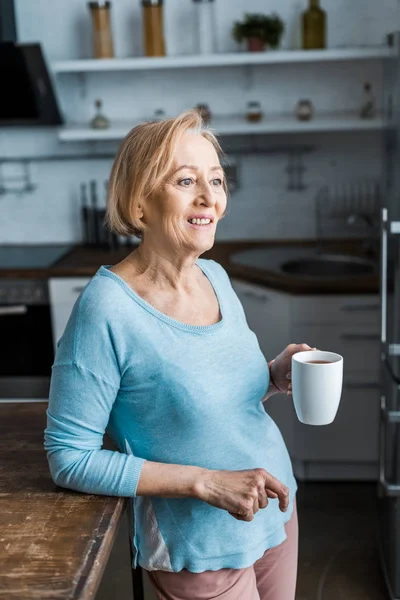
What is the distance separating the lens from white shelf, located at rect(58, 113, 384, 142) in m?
3.20

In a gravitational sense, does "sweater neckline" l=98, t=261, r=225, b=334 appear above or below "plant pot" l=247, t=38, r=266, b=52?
below

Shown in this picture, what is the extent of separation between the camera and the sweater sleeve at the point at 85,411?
3.70 ft

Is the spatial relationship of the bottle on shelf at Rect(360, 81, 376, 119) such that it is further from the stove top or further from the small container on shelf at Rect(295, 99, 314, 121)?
the stove top

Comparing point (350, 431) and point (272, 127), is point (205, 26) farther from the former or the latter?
point (350, 431)

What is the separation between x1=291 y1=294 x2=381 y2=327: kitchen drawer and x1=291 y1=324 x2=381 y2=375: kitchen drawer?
3 centimetres

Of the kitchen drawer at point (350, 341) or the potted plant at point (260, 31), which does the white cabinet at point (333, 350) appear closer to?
the kitchen drawer at point (350, 341)

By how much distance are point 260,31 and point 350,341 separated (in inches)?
54.0

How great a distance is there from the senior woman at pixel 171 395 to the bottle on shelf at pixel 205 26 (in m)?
2.20

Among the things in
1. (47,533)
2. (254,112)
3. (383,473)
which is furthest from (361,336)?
(47,533)

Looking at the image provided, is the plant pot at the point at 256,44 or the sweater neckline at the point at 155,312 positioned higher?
the plant pot at the point at 256,44

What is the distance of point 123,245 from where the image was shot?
360 centimetres

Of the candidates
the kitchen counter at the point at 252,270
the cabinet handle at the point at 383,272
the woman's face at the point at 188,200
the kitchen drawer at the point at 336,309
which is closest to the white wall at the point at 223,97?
the kitchen counter at the point at 252,270

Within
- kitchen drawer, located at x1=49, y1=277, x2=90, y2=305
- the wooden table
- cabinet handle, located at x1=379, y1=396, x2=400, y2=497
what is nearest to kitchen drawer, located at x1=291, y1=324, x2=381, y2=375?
cabinet handle, located at x1=379, y1=396, x2=400, y2=497

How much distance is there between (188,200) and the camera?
4.04 feet
